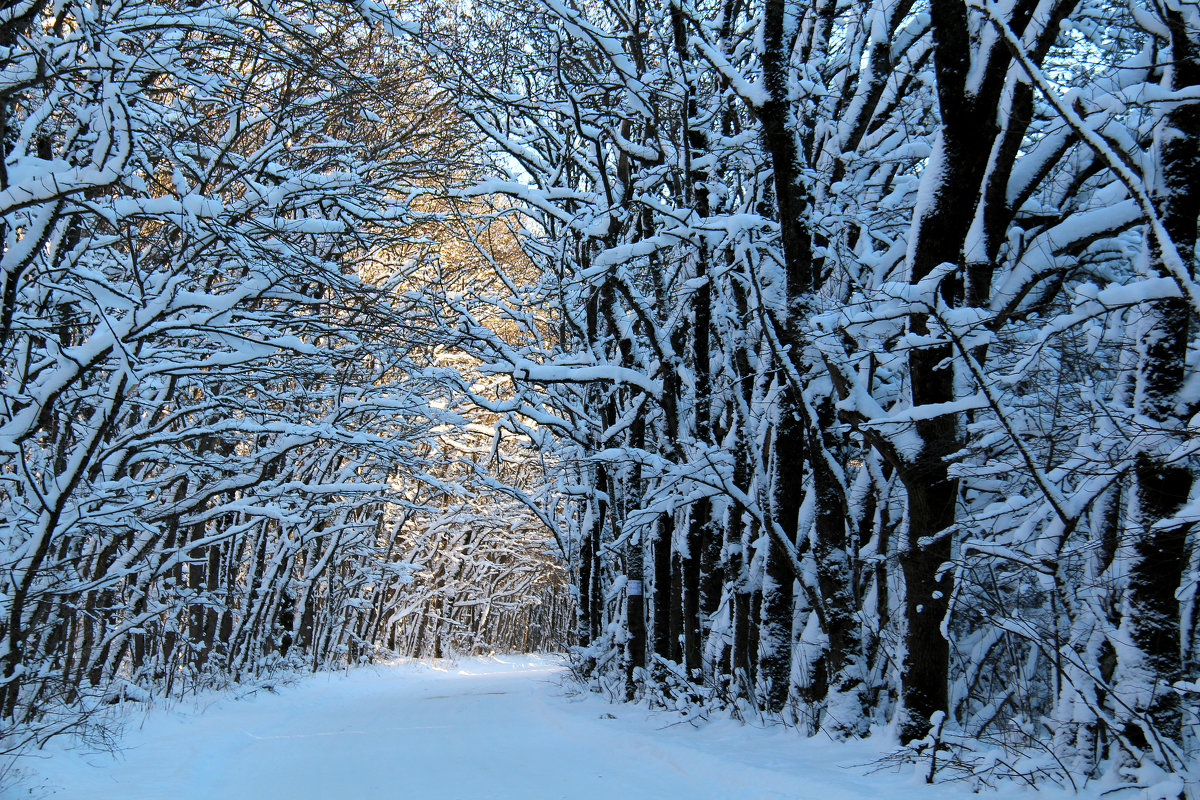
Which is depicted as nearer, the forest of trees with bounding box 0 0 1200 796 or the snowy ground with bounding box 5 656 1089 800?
the forest of trees with bounding box 0 0 1200 796

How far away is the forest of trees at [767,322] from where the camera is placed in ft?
14.2

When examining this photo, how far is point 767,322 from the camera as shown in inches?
308

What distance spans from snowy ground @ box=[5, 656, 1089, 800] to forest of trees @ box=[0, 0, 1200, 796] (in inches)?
18.5

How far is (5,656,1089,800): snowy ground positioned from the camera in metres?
5.45

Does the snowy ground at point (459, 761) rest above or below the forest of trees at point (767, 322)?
below

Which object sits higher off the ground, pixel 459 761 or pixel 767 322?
pixel 767 322

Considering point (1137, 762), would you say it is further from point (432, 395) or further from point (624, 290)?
point (432, 395)

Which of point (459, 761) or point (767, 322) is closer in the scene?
point (459, 761)

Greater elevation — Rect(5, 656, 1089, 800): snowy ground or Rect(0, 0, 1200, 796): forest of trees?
Rect(0, 0, 1200, 796): forest of trees

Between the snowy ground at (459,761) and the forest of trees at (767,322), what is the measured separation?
1.54ft

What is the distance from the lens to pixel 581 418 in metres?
13.9

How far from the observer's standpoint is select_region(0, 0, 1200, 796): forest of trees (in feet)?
14.2

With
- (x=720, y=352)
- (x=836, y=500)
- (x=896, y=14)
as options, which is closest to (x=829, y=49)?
(x=896, y=14)

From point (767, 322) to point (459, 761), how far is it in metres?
4.90
